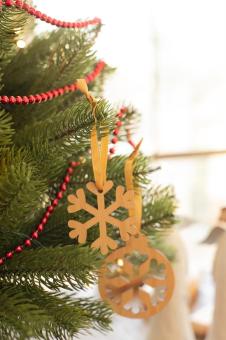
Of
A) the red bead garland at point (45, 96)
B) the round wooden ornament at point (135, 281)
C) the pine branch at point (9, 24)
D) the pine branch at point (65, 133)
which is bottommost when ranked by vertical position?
the round wooden ornament at point (135, 281)

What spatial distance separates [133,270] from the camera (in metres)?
0.52

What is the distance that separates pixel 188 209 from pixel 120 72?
1.42 ft

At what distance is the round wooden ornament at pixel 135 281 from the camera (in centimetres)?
46

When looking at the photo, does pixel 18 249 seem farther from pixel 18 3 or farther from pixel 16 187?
pixel 18 3

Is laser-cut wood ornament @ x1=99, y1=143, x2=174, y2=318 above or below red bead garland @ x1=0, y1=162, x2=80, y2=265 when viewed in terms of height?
below

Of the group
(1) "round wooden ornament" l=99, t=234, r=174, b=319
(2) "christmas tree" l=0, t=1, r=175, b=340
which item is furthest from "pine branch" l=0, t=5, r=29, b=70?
(1) "round wooden ornament" l=99, t=234, r=174, b=319

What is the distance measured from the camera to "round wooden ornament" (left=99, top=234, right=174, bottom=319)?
462 millimetres

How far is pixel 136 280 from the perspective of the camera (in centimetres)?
50

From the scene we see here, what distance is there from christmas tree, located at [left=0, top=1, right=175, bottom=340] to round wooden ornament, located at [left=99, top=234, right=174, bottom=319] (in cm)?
3

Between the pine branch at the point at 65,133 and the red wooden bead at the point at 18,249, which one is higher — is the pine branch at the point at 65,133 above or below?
above

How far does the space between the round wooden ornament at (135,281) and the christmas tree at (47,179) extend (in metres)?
0.03

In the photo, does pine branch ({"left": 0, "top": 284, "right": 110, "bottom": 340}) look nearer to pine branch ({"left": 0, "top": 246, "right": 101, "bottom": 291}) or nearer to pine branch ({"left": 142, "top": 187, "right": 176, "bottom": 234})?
pine branch ({"left": 0, "top": 246, "right": 101, "bottom": 291})

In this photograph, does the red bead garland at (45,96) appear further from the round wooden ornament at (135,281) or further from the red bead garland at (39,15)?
the round wooden ornament at (135,281)

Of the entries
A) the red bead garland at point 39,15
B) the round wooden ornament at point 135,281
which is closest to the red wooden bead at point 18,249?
the round wooden ornament at point 135,281
